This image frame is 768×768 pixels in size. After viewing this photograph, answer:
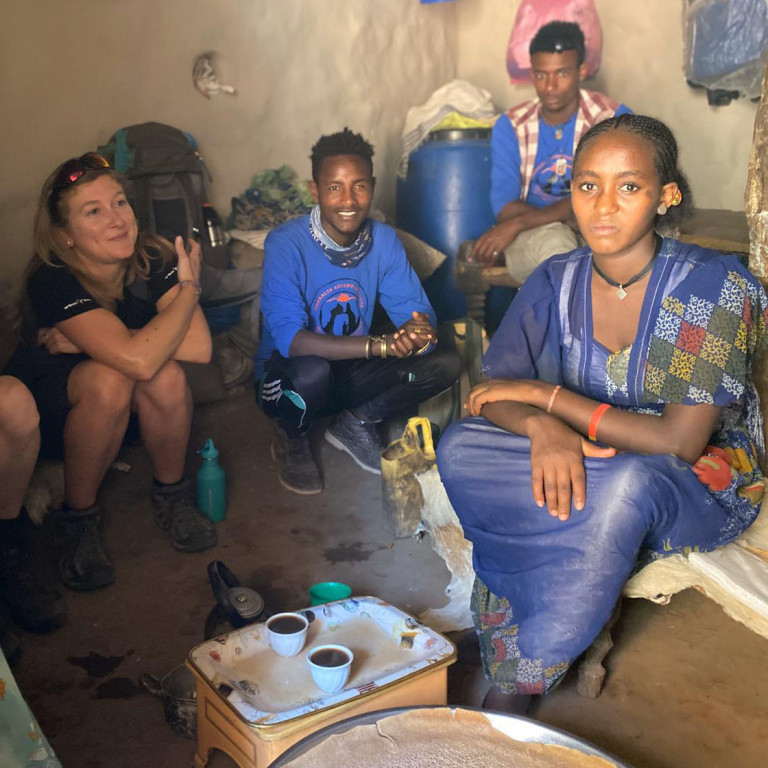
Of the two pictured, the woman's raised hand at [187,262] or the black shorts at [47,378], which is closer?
the black shorts at [47,378]

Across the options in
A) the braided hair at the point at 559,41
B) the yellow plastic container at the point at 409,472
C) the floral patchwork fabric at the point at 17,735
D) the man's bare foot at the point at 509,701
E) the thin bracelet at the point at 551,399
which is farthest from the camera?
A: the braided hair at the point at 559,41

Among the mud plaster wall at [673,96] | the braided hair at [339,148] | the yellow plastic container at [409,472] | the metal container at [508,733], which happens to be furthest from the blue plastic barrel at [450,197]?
the metal container at [508,733]

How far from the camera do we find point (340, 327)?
315 centimetres

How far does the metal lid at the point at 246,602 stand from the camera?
82.4 inches

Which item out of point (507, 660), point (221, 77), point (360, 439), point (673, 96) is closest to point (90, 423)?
point (360, 439)

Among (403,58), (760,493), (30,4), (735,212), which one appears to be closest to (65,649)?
(760,493)

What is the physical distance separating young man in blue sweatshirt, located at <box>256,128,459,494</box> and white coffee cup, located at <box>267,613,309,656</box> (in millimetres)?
1177

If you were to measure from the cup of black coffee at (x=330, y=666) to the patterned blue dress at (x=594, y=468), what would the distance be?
0.37m

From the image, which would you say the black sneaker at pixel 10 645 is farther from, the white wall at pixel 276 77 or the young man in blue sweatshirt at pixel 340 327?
the white wall at pixel 276 77

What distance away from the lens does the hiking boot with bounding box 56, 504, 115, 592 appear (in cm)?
254

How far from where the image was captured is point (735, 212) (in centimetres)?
392

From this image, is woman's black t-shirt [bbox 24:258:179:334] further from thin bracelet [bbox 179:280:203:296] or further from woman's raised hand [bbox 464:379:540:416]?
woman's raised hand [bbox 464:379:540:416]

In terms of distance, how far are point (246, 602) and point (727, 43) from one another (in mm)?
2850

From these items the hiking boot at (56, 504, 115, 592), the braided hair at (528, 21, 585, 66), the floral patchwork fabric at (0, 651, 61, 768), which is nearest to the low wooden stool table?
the floral patchwork fabric at (0, 651, 61, 768)
